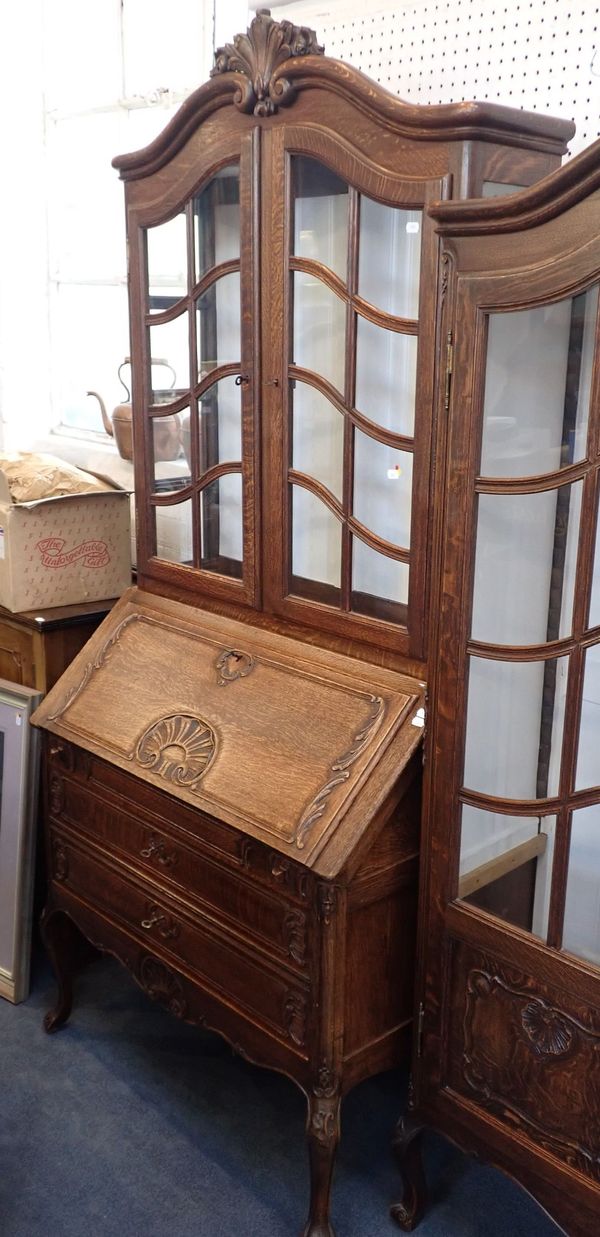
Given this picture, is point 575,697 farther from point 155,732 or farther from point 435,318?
point 155,732

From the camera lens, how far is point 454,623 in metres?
1.69

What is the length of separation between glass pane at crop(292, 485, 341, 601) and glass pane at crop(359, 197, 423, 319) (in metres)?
0.38

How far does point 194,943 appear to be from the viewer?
207 cm

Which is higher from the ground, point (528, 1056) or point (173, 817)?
point (173, 817)

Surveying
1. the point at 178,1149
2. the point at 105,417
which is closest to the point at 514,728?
the point at 178,1149

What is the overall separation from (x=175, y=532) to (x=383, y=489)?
0.63m

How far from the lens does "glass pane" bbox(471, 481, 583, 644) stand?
63.0 inches

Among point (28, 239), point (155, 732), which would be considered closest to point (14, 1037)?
point (155, 732)

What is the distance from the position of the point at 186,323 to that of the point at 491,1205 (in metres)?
1.83

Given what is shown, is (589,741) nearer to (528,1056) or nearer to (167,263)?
(528,1056)

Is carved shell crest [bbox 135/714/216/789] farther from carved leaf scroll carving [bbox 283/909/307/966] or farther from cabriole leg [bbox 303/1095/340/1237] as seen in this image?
cabriole leg [bbox 303/1095/340/1237]

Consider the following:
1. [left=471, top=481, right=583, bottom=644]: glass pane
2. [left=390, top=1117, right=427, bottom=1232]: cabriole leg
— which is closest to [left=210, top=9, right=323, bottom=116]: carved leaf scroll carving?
[left=471, top=481, right=583, bottom=644]: glass pane

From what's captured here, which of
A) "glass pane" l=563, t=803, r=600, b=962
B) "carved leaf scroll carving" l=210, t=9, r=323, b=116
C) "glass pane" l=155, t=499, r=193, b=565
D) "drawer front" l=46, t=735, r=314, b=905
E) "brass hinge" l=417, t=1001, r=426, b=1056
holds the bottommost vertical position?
"brass hinge" l=417, t=1001, r=426, b=1056

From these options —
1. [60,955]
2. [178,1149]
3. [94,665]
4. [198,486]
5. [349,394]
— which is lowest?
[178,1149]
